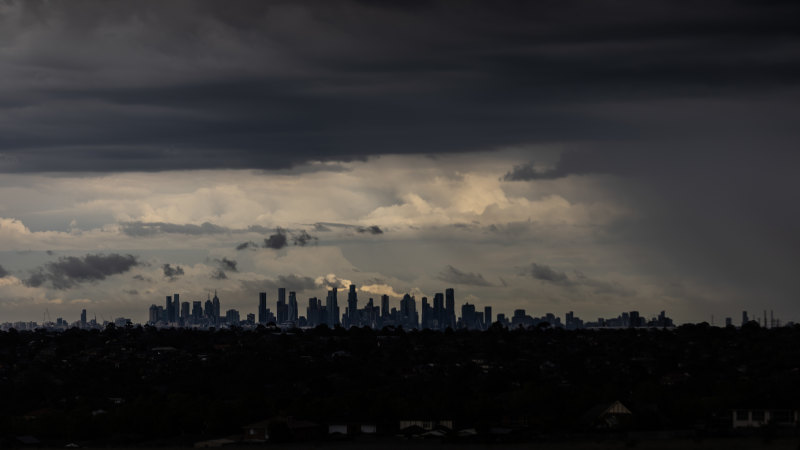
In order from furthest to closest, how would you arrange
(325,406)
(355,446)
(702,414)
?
(325,406)
(702,414)
(355,446)

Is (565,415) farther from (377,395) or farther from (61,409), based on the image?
(61,409)

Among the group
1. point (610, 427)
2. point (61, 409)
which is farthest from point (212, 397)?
point (610, 427)

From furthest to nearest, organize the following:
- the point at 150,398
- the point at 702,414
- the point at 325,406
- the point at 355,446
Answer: the point at 150,398, the point at 325,406, the point at 702,414, the point at 355,446

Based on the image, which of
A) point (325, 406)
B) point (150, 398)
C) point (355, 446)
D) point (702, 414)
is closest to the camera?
point (355, 446)

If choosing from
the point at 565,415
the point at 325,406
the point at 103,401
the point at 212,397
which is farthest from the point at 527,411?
the point at 103,401

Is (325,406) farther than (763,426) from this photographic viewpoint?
Yes

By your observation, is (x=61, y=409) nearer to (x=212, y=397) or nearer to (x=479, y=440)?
(x=212, y=397)

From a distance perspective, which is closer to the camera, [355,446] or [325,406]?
[355,446]

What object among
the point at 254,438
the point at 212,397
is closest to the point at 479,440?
the point at 254,438
